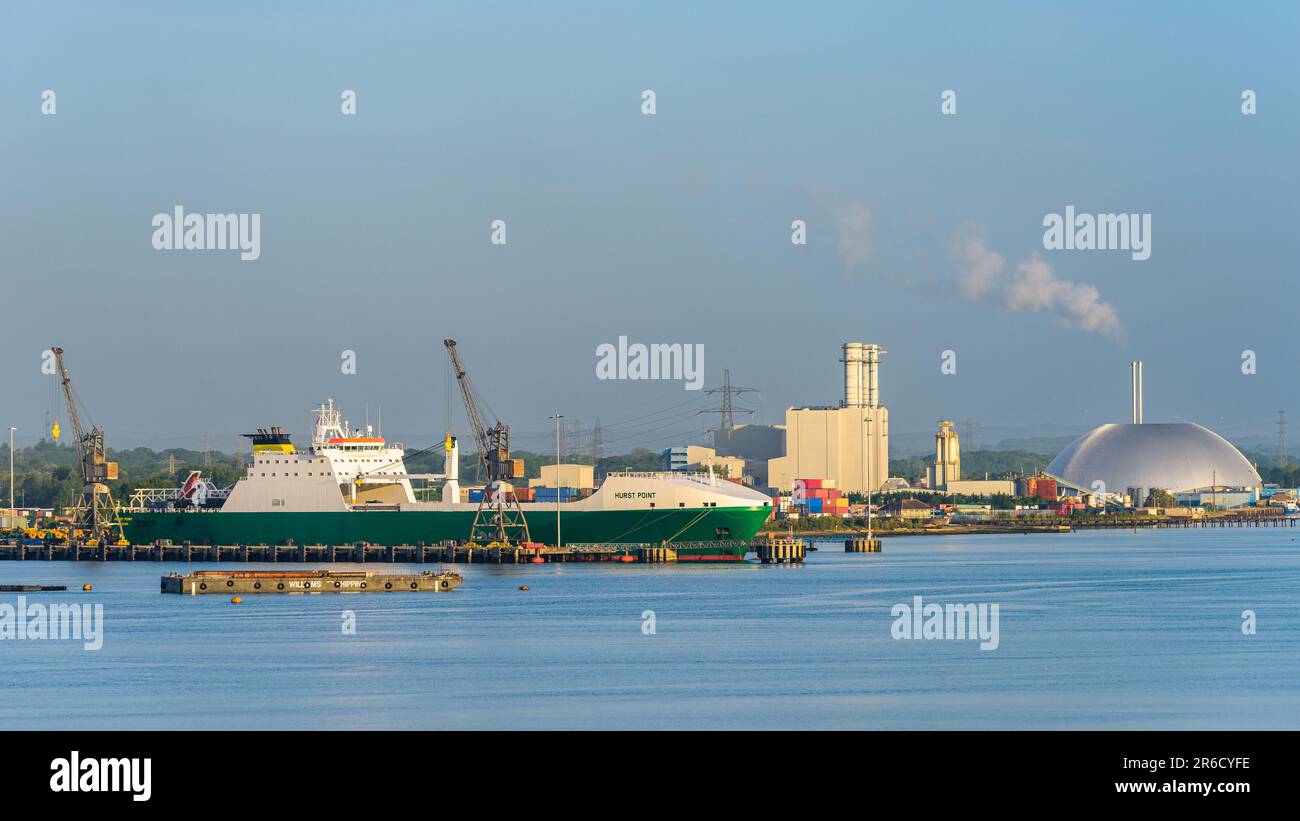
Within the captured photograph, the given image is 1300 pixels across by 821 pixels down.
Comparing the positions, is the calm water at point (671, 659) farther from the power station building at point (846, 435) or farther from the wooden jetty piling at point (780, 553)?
the power station building at point (846, 435)

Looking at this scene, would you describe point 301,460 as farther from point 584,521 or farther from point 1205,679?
point 1205,679

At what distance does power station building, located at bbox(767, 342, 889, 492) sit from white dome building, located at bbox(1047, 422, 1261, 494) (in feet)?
100

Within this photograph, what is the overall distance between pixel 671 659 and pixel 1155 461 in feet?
454

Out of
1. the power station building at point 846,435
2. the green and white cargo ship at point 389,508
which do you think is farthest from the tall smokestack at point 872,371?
the green and white cargo ship at point 389,508

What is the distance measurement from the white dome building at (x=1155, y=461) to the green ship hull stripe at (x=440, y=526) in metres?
101

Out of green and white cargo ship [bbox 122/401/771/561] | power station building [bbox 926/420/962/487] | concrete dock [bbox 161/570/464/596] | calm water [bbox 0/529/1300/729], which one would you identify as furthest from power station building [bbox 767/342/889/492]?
concrete dock [bbox 161/570/464/596]

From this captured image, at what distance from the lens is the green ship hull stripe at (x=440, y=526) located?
71.2 meters

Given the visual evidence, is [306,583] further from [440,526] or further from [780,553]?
[780,553]

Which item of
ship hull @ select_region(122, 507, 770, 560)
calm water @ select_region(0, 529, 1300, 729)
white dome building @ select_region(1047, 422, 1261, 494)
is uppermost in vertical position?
white dome building @ select_region(1047, 422, 1261, 494)

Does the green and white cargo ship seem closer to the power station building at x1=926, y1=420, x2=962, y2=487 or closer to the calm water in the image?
the calm water

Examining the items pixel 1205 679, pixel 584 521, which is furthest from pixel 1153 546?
pixel 1205 679

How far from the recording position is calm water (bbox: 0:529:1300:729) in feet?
91.8

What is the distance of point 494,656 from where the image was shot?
36.0 metres
